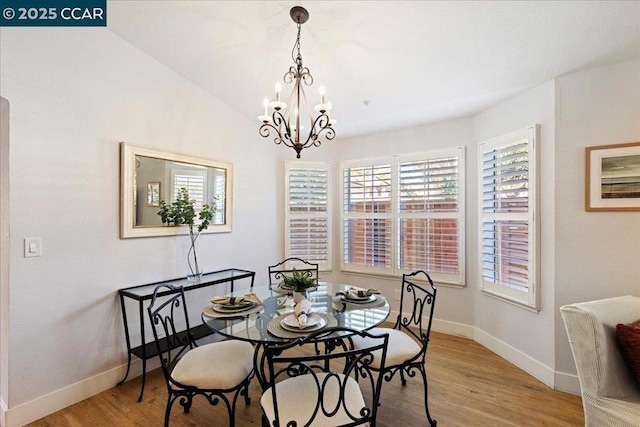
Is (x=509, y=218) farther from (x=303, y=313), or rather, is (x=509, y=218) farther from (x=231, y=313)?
(x=231, y=313)

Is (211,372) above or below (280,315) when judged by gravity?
below

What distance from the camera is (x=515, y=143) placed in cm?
279

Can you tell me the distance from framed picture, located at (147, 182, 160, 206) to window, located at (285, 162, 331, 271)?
169cm

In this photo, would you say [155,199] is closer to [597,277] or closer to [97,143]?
[97,143]

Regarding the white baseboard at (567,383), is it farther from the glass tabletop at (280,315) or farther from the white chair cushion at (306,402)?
the white chair cushion at (306,402)

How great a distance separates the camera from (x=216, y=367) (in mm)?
1789

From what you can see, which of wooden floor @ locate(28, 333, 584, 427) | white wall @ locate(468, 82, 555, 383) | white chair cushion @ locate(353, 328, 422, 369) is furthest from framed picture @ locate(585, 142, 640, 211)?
white chair cushion @ locate(353, 328, 422, 369)

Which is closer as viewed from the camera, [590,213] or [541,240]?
[590,213]

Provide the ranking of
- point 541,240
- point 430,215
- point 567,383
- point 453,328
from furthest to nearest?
point 430,215, point 453,328, point 541,240, point 567,383

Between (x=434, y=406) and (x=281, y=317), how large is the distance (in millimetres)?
1356

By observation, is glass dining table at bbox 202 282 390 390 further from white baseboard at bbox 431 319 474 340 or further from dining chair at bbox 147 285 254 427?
white baseboard at bbox 431 319 474 340

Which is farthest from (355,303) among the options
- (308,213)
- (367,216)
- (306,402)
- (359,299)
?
(308,213)

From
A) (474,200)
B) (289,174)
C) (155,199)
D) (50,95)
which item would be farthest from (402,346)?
(50,95)

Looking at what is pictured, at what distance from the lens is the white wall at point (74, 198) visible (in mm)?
2016
